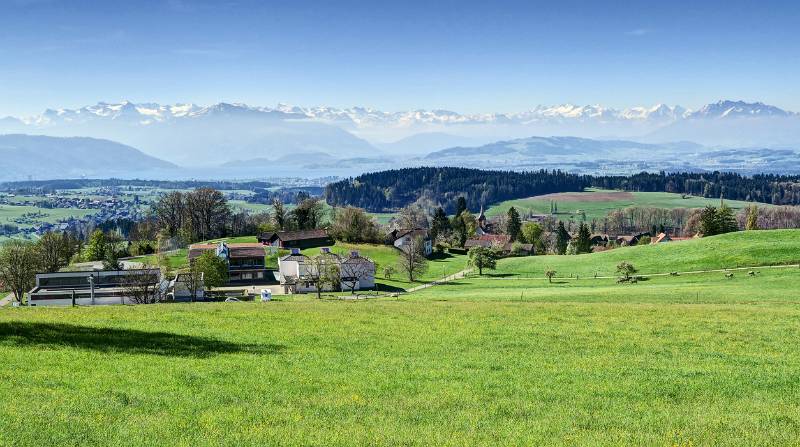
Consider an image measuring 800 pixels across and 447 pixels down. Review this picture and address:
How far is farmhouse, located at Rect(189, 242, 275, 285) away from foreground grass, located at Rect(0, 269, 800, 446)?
6747 centimetres

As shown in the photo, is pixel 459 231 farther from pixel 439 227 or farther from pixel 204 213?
pixel 204 213

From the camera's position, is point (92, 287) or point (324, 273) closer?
point (92, 287)

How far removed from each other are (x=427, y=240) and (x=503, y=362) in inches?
4674

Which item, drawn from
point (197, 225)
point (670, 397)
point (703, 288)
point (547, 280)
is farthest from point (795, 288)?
point (197, 225)

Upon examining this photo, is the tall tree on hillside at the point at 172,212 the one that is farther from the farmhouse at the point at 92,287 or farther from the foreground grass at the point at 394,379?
the foreground grass at the point at 394,379

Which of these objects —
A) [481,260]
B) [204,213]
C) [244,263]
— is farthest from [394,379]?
[204,213]

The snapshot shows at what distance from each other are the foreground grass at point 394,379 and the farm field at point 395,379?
64 mm

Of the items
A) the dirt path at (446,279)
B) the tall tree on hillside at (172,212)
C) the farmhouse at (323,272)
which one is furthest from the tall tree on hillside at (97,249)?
the dirt path at (446,279)

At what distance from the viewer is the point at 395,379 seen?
18031 mm

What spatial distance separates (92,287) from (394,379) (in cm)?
6059

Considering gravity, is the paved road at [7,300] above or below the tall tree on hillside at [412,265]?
below

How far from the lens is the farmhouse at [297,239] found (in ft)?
412

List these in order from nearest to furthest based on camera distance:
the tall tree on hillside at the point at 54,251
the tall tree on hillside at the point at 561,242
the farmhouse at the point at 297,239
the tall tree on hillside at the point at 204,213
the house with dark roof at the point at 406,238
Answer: the tall tree on hillside at the point at 54,251, the farmhouse at the point at 297,239, the house with dark roof at the point at 406,238, the tall tree on hillside at the point at 204,213, the tall tree on hillside at the point at 561,242

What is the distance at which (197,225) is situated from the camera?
14075 centimetres
